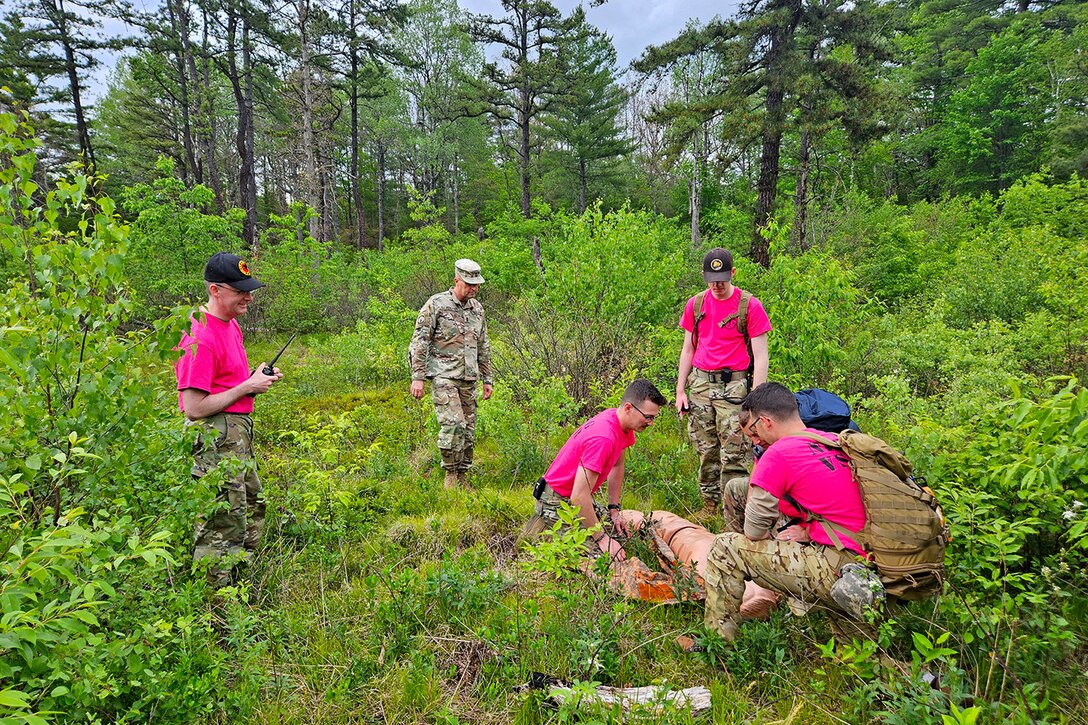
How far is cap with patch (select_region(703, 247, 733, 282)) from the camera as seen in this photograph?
3904 mm

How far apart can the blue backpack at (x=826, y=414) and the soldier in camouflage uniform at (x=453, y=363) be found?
9.33 feet

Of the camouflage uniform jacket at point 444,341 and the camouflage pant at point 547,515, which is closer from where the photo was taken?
the camouflage pant at point 547,515

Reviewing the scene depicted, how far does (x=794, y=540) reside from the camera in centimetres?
266

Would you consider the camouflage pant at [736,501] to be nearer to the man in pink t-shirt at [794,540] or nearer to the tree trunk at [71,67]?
the man in pink t-shirt at [794,540]

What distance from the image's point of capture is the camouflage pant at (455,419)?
15.2 ft

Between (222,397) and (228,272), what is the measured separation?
0.72m

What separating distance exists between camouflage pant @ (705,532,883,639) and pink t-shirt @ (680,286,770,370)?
1.63 m

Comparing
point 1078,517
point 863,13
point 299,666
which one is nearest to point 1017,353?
point 1078,517

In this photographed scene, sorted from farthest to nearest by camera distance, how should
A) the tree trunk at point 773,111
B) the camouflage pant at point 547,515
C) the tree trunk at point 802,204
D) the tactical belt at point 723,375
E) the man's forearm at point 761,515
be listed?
the tree trunk at point 802,204 → the tree trunk at point 773,111 → the tactical belt at point 723,375 → the camouflage pant at point 547,515 → the man's forearm at point 761,515

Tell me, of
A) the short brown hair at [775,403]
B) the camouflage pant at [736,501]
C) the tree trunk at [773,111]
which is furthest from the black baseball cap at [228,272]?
the tree trunk at [773,111]

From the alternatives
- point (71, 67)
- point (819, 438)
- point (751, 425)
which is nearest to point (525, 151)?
point (71, 67)

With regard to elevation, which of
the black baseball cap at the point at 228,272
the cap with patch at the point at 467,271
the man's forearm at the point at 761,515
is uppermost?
the cap with patch at the point at 467,271

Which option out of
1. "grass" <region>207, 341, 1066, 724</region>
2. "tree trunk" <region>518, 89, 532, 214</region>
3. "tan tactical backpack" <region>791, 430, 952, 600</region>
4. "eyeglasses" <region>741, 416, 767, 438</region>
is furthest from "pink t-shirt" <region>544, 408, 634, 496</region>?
"tree trunk" <region>518, 89, 532, 214</region>

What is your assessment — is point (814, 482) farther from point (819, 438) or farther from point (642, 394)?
point (642, 394)
